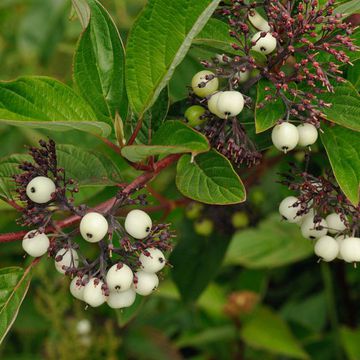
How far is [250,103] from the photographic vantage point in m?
1.17

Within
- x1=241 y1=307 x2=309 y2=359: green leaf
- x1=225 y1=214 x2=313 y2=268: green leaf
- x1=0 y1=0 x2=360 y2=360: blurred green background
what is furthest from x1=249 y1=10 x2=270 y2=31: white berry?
x1=241 y1=307 x2=309 y2=359: green leaf

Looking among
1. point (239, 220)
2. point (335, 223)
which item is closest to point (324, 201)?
point (335, 223)

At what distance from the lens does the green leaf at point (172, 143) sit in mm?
1059

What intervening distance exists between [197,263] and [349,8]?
3.28 ft

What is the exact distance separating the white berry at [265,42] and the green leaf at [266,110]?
0.06m

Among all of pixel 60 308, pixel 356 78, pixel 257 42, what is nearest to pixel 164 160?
pixel 257 42

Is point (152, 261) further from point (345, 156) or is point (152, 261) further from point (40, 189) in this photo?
point (345, 156)

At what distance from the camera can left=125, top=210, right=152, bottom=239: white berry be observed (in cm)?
112

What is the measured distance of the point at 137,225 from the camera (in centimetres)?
112

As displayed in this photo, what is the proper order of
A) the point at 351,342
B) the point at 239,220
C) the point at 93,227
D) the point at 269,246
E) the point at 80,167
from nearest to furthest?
1. the point at 93,227
2. the point at 80,167
3. the point at 239,220
4. the point at 351,342
5. the point at 269,246

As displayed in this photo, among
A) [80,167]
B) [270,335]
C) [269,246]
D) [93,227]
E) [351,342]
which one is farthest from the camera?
[269,246]

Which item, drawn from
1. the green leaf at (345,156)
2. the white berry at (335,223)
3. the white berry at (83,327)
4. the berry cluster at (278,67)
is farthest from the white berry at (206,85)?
the white berry at (83,327)

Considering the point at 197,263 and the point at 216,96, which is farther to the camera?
the point at 197,263

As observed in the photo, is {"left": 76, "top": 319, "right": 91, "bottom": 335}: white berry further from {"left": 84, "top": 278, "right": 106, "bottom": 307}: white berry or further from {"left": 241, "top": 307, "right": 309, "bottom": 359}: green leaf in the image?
{"left": 84, "top": 278, "right": 106, "bottom": 307}: white berry
